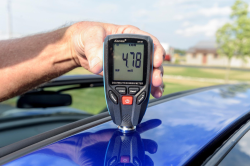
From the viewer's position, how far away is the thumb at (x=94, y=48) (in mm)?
1158

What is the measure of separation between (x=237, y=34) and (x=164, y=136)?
65.8ft

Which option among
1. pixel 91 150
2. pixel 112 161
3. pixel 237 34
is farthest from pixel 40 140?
pixel 237 34

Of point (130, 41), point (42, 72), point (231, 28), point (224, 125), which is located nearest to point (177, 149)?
point (224, 125)

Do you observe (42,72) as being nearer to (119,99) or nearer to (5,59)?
(5,59)

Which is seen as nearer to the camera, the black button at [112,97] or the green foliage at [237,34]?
the black button at [112,97]

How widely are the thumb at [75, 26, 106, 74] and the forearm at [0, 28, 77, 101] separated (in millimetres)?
382

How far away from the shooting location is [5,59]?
174 cm

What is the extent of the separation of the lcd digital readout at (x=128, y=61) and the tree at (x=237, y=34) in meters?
A: 19.6

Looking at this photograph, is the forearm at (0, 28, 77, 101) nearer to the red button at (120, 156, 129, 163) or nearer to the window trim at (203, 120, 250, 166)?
the red button at (120, 156, 129, 163)

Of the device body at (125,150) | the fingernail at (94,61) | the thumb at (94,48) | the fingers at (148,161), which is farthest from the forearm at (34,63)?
the fingers at (148,161)

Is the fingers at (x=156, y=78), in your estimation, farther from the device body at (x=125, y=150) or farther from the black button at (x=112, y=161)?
the black button at (x=112, y=161)

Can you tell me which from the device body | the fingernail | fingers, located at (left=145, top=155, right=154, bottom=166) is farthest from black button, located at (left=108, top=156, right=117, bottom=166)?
the fingernail

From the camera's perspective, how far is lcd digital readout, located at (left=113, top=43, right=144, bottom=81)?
3.89 ft

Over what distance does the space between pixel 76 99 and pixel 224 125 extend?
677 centimetres
